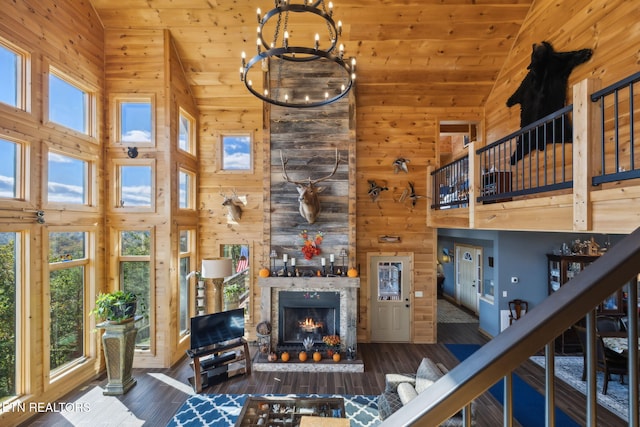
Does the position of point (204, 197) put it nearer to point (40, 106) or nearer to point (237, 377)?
point (40, 106)

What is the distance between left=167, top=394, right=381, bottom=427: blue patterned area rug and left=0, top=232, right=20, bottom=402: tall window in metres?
2.10

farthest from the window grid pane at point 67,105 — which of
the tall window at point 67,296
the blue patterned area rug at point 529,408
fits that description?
the blue patterned area rug at point 529,408

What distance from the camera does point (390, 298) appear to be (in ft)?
21.6

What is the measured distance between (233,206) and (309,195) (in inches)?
79.3

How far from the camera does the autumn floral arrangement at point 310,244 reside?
586 cm

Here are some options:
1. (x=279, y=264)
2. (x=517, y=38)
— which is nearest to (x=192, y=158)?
(x=279, y=264)

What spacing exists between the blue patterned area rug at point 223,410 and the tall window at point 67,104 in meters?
4.60

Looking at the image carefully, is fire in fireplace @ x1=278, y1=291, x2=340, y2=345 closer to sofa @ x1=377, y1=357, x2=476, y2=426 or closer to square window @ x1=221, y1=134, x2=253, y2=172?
sofa @ x1=377, y1=357, x2=476, y2=426

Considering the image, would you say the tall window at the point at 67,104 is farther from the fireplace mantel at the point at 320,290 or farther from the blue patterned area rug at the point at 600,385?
the blue patterned area rug at the point at 600,385

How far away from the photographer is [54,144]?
4.36 m

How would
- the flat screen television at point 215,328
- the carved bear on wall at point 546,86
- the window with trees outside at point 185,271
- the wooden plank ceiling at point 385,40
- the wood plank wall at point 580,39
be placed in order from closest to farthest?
the wood plank wall at point 580,39 < the carved bear on wall at point 546,86 < the flat screen television at point 215,328 < the wooden plank ceiling at point 385,40 < the window with trees outside at point 185,271

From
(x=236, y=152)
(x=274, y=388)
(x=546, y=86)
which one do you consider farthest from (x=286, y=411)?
(x=546, y=86)

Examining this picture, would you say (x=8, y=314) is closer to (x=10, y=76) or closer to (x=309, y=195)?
(x=10, y=76)

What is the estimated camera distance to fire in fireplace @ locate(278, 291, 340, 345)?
5.82 m
